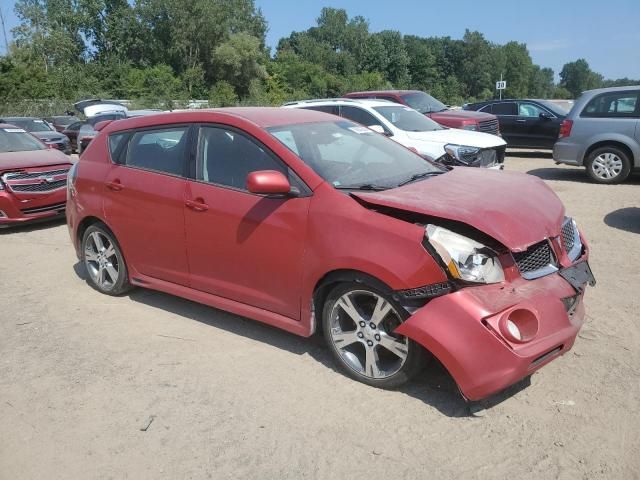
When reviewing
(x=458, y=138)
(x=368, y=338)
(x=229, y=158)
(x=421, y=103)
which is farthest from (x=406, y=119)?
(x=368, y=338)

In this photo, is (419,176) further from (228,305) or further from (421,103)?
(421,103)

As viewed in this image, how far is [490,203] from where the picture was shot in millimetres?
3584

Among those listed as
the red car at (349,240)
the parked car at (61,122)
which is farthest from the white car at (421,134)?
the parked car at (61,122)

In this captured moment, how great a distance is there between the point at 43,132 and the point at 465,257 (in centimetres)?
1870

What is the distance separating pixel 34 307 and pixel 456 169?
398 cm

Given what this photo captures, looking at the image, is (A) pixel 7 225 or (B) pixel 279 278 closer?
(B) pixel 279 278

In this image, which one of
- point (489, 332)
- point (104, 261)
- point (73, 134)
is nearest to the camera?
point (489, 332)

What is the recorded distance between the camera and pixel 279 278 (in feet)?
12.9

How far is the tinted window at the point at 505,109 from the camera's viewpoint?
15389 mm

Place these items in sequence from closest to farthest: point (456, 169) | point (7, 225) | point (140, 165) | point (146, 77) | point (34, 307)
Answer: point (456, 169), point (140, 165), point (34, 307), point (7, 225), point (146, 77)

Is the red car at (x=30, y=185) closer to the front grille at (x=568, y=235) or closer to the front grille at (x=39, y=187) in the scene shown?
the front grille at (x=39, y=187)

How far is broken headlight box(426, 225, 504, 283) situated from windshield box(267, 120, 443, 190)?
2.51 ft

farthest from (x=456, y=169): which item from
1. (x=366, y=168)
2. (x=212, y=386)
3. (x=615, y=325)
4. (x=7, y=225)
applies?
(x=7, y=225)

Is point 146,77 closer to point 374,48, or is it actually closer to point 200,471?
point 200,471
